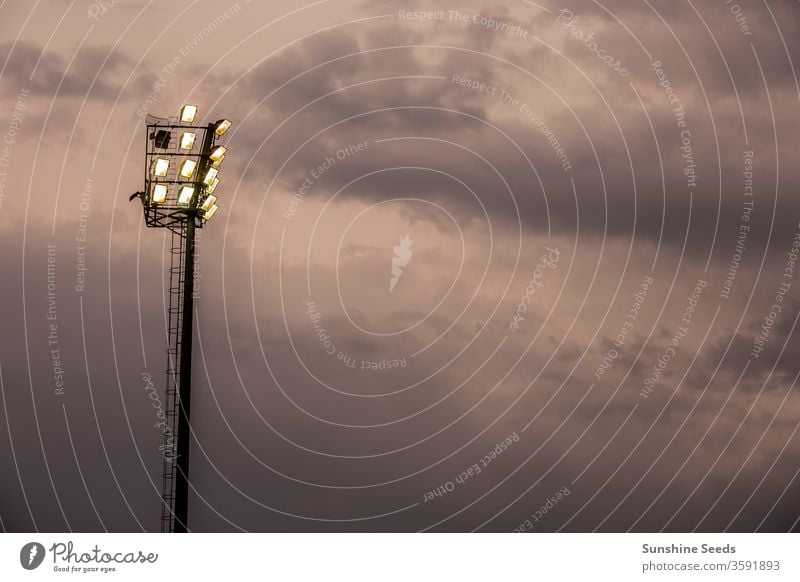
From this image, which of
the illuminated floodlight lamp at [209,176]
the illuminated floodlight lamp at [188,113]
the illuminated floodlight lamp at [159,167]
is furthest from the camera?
the illuminated floodlight lamp at [209,176]

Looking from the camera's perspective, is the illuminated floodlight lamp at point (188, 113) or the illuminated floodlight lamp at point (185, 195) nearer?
the illuminated floodlight lamp at point (188, 113)

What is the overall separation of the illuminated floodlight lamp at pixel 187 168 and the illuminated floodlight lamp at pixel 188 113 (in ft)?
3.59

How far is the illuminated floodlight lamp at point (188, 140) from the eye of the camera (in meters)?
32.2

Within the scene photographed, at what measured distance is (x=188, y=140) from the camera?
3228cm

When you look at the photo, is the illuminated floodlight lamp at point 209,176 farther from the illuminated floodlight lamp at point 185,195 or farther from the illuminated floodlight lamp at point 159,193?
the illuminated floodlight lamp at point 159,193

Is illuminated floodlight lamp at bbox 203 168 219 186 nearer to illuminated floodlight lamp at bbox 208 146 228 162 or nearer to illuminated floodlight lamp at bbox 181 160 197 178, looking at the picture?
illuminated floodlight lamp at bbox 208 146 228 162

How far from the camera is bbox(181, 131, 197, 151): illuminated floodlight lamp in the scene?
1270 inches
